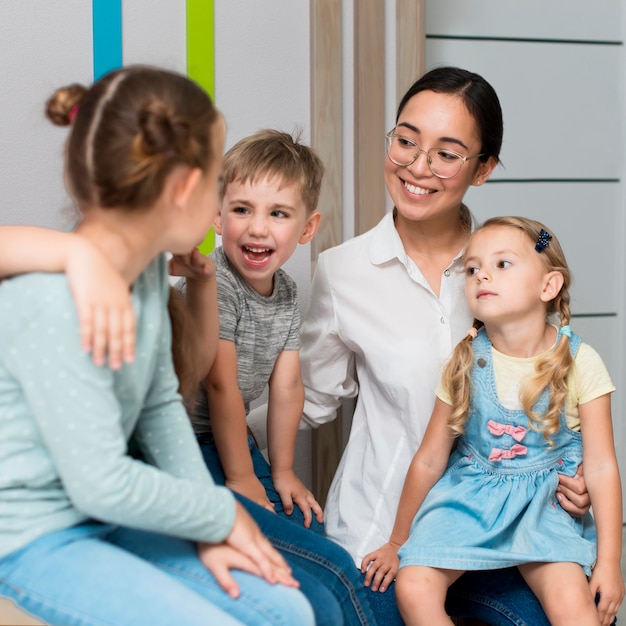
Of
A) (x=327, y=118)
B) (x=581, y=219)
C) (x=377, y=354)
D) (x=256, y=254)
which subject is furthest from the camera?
(x=581, y=219)

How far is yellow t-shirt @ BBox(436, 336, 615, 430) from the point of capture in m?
1.59

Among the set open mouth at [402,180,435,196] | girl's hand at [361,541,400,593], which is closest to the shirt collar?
open mouth at [402,180,435,196]

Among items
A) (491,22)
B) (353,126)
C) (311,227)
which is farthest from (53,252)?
(491,22)

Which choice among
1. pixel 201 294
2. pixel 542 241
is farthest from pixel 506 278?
pixel 201 294

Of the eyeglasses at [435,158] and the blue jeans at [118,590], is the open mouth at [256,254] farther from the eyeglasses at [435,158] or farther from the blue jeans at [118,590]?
the blue jeans at [118,590]

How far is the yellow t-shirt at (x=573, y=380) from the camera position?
159 cm

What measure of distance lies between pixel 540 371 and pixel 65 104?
953 millimetres

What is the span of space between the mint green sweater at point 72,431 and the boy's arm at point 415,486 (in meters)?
0.61

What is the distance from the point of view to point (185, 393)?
1.38 m

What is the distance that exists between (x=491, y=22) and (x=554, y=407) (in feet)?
4.29

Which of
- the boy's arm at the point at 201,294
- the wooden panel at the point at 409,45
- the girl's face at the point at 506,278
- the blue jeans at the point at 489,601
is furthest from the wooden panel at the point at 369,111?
the blue jeans at the point at 489,601

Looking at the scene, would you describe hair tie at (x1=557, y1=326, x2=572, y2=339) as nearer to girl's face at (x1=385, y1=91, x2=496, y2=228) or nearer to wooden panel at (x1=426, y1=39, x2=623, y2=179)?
girl's face at (x1=385, y1=91, x2=496, y2=228)

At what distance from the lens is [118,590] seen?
3.31 feet

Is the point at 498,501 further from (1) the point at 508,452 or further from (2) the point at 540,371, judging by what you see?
(2) the point at 540,371
